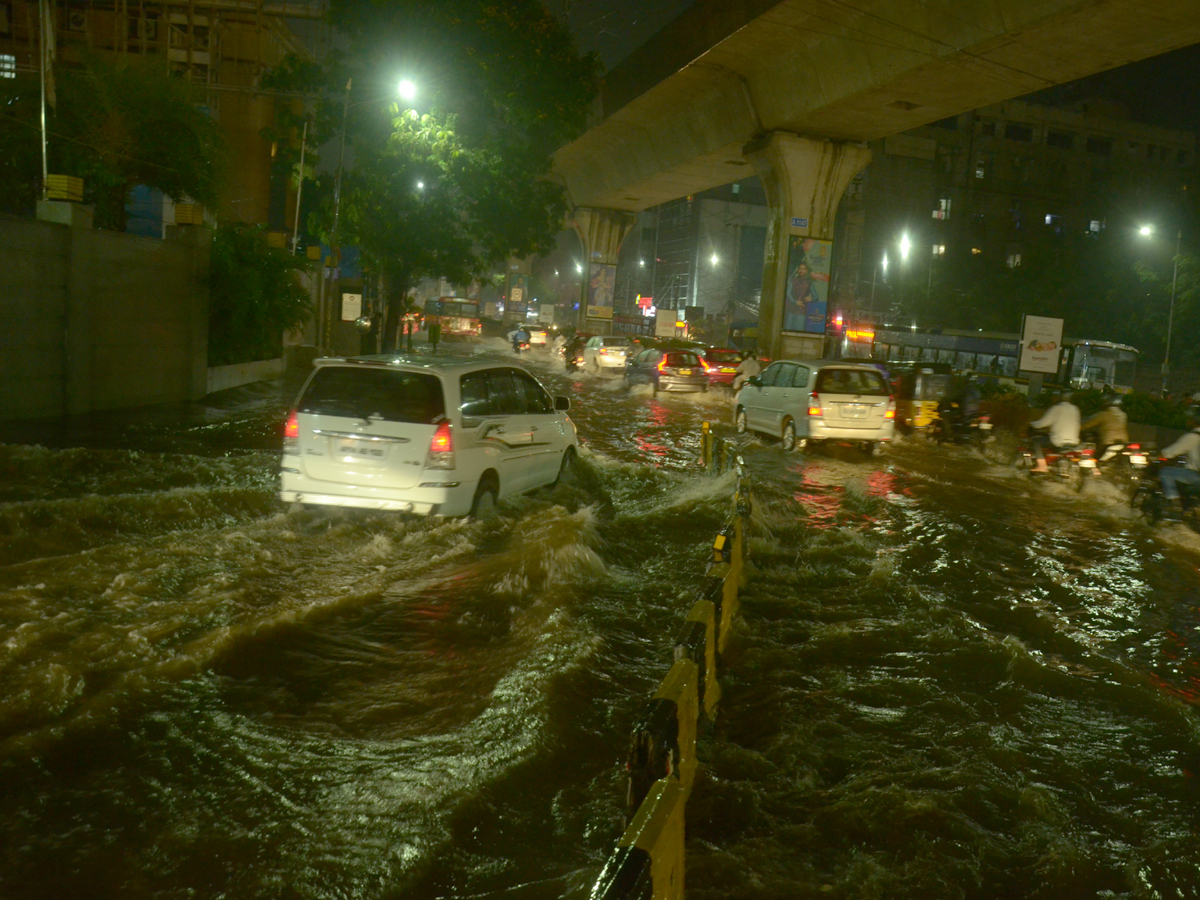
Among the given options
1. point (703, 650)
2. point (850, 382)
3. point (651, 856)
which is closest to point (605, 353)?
point (850, 382)

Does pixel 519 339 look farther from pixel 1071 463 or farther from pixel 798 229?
→ pixel 1071 463

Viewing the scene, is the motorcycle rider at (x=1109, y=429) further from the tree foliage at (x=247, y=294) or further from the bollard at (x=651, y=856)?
the tree foliage at (x=247, y=294)

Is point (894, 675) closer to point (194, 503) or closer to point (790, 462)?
point (194, 503)

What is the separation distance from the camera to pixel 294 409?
8.73 metres

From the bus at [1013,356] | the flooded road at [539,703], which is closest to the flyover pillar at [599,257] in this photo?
the bus at [1013,356]

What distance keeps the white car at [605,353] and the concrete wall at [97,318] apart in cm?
1967

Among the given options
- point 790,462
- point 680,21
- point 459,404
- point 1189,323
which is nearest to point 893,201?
point 1189,323

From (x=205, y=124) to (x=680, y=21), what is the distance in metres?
13.9

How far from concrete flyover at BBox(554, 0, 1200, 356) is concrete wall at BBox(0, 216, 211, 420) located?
15.0 m

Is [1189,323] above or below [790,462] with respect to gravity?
above

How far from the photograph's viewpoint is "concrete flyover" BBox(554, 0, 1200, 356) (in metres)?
18.6

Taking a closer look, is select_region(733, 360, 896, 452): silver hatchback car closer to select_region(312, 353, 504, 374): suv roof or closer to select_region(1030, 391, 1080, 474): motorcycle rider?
select_region(1030, 391, 1080, 474): motorcycle rider

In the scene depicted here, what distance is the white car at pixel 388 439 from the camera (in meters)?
8.41

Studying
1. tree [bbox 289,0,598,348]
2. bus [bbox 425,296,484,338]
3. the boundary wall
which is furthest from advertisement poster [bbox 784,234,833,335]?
the boundary wall
